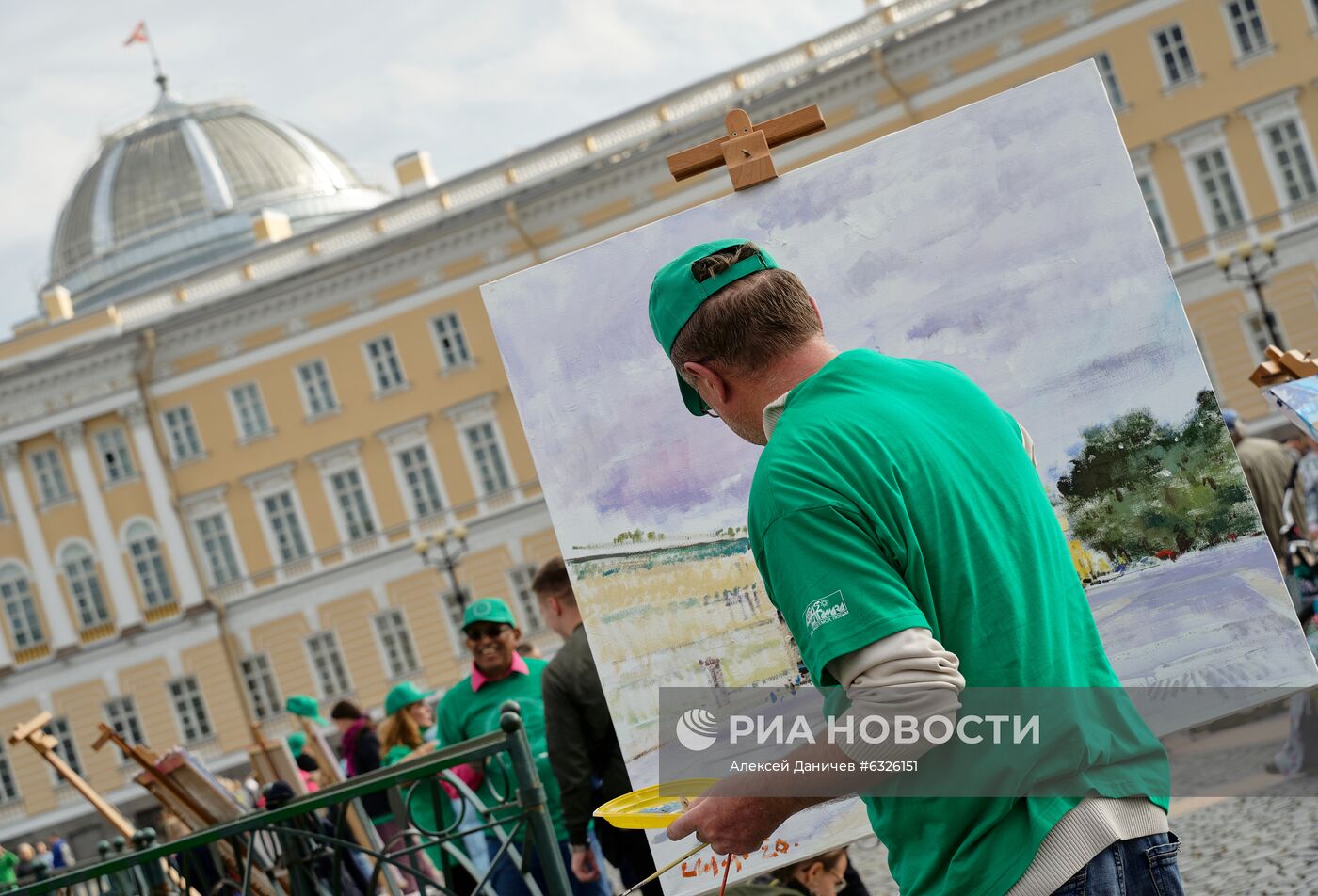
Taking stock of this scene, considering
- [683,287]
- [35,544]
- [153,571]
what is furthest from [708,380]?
[35,544]

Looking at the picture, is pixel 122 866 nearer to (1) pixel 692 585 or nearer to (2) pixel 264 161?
(1) pixel 692 585

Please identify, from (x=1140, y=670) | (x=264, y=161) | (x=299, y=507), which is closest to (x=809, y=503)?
(x=1140, y=670)

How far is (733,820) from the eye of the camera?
5.75ft

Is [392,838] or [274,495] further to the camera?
[274,495]

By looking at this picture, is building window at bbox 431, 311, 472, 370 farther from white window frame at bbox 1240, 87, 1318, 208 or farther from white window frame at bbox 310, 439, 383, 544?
white window frame at bbox 1240, 87, 1318, 208

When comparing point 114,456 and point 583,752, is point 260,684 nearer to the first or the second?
point 114,456

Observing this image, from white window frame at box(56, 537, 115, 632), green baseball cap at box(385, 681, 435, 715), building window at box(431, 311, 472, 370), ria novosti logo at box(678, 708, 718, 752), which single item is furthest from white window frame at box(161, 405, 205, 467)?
ria novosti logo at box(678, 708, 718, 752)

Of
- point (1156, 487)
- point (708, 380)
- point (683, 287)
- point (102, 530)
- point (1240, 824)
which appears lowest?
point (1240, 824)

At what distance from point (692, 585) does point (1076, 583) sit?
1537 mm

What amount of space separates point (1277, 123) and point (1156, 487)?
29427mm

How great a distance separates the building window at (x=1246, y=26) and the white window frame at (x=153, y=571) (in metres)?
25.3

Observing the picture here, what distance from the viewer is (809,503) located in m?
1.67

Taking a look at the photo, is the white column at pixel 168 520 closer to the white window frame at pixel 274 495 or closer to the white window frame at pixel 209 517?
the white window frame at pixel 209 517

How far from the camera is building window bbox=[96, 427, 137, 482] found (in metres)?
33.6
